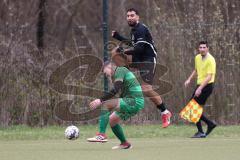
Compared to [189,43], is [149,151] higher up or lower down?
lower down

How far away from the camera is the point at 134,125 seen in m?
19.8

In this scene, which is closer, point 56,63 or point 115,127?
point 115,127

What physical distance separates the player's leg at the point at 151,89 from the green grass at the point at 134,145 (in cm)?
45

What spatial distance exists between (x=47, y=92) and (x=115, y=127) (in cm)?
705

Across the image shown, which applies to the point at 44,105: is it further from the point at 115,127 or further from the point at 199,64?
the point at 115,127

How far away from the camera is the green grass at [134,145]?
12.1 m

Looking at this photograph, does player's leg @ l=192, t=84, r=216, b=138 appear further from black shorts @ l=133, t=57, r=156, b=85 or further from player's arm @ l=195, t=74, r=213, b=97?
black shorts @ l=133, t=57, r=156, b=85

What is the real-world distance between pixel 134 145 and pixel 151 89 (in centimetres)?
178

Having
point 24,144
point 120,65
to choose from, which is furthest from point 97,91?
point 120,65

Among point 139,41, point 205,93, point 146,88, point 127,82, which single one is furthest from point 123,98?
point 205,93

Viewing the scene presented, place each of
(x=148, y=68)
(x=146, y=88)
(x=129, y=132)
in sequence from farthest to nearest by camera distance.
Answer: (x=129, y=132)
(x=148, y=68)
(x=146, y=88)

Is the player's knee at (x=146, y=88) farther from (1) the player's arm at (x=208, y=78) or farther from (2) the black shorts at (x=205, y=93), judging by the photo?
(2) the black shorts at (x=205, y=93)

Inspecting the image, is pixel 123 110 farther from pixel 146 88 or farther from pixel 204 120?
pixel 204 120

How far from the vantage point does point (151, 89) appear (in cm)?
1554
